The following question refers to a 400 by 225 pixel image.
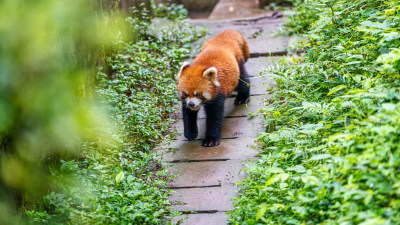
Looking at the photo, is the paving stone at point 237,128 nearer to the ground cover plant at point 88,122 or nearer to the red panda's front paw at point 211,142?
the red panda's front paw at point 211,142

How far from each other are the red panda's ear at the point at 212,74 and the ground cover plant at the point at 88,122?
2.69 feet

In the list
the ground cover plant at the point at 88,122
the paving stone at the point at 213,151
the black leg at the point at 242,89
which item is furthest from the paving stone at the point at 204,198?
the black leg at the point at 242,89

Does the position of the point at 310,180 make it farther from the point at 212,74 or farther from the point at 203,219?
the point at 212,74

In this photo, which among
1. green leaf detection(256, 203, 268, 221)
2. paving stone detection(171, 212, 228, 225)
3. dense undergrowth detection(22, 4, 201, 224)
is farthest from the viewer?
paving stone detection(171, 212, 228, 225)

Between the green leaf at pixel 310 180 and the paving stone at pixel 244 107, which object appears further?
the paving stone at pixel 244 107

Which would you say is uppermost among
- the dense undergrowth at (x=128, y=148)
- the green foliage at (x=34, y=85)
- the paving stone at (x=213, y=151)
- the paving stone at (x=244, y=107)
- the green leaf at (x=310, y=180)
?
the green foliage at (x=34, y=85)

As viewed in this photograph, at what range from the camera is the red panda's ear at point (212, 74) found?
485cm

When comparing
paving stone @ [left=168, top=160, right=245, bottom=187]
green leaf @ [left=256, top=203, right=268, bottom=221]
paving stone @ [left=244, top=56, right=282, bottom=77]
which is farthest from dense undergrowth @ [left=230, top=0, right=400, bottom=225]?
paving stone @ [left=244, top=56, right=282, bottom=77]

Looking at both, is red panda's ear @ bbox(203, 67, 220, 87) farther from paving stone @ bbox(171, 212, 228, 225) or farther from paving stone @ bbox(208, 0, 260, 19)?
paving stone @ bbox(208, 0, 260, 19)

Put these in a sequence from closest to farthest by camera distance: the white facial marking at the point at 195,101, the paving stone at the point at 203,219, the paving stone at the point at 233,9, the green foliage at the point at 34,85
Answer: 1. the green foliage at the point at 34,85
2. the paving stone at the point at 203,219
3. the white facial marking at the point at 195,101
4. the paving stone at the point at 233,9

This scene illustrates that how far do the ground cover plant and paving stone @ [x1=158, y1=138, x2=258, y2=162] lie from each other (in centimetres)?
26

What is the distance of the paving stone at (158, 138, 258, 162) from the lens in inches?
179

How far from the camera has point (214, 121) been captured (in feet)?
16.2

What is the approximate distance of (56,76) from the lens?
1509 millimetres
